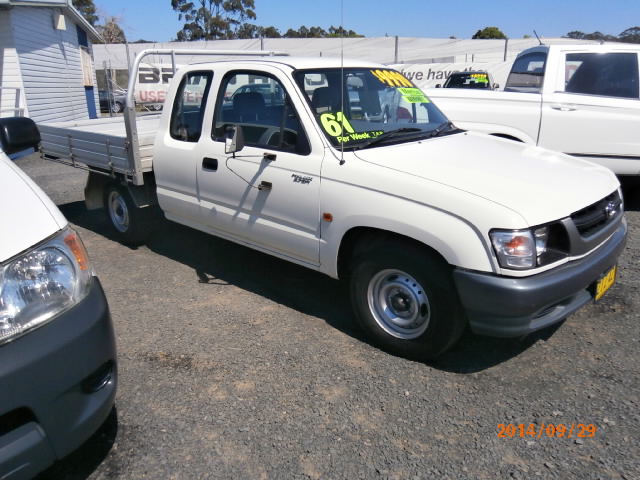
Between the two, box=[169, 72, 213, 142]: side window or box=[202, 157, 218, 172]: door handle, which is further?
box=[169, 72, 213, 142]: side window

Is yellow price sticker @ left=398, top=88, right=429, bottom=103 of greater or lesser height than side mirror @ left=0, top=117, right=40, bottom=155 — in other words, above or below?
above

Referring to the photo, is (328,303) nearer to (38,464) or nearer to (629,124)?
(38,464)

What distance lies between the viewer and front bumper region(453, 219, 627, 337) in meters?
2.66

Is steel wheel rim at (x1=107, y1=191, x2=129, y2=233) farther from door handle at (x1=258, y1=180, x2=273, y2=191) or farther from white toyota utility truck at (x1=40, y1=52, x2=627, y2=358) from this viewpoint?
door handle at (x1=258, y1=180, x2=273, y2=191)

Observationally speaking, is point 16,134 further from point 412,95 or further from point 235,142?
point 412,95

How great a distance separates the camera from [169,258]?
5219 mm

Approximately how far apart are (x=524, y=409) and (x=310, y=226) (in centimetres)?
173

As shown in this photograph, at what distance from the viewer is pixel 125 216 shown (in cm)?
551

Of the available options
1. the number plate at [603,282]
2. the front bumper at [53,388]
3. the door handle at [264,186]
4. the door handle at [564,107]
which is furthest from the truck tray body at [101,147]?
the door handle at [564,107]

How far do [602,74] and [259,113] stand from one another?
4565 mm

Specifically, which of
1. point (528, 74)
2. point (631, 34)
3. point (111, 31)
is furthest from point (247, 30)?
point (528, 74)

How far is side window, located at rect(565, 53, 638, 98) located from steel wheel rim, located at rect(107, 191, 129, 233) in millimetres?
5402
